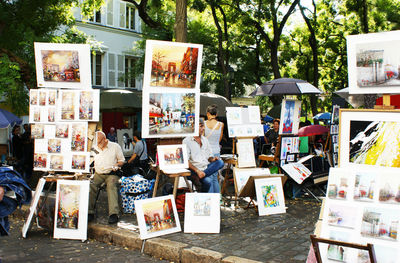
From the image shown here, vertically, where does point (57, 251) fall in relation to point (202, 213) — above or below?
below

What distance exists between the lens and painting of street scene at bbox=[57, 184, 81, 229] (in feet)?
19.6

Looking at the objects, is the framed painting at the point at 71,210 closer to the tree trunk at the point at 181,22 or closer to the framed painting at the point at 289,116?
the tree trunk at the point at 181,22

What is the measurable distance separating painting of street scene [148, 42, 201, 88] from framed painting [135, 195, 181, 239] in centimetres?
159

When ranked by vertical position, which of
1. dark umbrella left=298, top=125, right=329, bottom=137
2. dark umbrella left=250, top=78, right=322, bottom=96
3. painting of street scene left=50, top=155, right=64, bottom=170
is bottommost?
painting of street scene left=50, top=155, right=64, bottom=170

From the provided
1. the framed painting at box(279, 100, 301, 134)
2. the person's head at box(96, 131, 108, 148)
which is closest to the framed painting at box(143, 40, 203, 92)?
the person's head at box(96, 131, 108, 148)

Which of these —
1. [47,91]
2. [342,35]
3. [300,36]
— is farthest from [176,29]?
[300,36]

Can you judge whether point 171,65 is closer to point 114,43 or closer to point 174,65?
point 174,65

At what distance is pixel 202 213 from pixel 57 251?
1873mm

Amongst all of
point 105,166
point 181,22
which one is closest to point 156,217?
point 105,166

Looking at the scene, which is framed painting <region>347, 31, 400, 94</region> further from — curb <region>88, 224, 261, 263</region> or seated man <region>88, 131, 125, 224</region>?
seated man <region>88, 131, 125, 224</region>

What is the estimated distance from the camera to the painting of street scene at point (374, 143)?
3.32 m

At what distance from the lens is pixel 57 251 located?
17.6ft

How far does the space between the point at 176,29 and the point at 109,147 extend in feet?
8.01

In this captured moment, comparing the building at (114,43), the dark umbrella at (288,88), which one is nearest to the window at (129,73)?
the building at (114,43)
